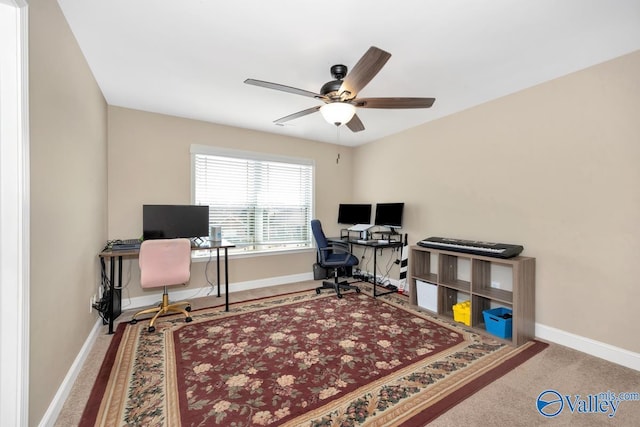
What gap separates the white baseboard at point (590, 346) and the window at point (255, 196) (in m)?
3.39

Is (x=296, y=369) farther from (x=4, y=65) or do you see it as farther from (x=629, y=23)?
(x=629, y=23)

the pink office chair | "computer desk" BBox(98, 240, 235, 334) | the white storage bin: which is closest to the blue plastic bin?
the white storage bin

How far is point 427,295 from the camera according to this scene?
3428mm

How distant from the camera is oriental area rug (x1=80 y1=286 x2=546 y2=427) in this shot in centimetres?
170

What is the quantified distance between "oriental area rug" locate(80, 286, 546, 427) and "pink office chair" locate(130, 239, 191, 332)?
19.5 inches

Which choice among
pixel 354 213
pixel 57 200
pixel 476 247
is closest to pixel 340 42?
pixel 57 200

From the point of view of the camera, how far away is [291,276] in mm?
4691

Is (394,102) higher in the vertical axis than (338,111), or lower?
higher

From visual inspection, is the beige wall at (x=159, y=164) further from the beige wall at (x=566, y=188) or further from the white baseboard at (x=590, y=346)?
the white baseboard at (x=590, y=346)

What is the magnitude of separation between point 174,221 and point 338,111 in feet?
8.37

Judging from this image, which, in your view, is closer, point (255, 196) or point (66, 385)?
point (66, 385)

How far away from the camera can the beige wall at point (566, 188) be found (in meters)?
2.26

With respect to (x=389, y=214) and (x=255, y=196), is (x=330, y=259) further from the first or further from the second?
(x=255, y=196)

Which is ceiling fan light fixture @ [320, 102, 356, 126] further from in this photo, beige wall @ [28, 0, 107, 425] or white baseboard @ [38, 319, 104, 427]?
white baseboard @ [38, 319, 104, 427]
